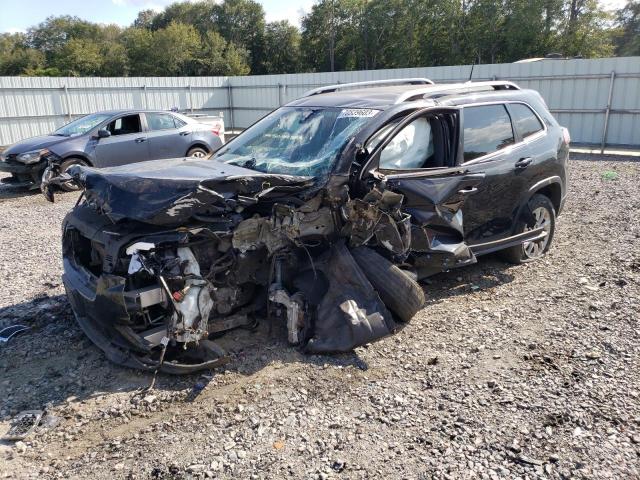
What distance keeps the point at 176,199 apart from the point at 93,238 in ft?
2.53

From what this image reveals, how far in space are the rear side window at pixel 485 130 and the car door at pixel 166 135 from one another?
8212 millimetres

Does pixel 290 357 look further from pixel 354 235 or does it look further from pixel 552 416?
pixel 552 416

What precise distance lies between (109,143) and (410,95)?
822 cm

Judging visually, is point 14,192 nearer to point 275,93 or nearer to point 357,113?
point 357,113

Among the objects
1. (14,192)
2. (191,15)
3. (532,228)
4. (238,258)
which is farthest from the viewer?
(191,15)

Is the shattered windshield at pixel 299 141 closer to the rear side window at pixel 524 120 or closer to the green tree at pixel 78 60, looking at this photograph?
the rear side window at pixel 524 120

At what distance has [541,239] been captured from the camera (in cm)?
597

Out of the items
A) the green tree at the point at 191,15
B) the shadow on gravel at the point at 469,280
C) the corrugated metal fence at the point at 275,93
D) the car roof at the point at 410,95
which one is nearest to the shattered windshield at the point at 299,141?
the car roof at the point at 410,95

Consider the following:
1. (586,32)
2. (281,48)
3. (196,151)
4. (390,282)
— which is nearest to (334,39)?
(281,48)

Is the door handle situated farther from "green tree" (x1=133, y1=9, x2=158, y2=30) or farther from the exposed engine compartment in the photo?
"green tree" (x1=133, y1=9, x2=158, y2=30)

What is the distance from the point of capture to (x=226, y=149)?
5234 millimetres

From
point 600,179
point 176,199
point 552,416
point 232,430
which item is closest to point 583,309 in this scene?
point 552,416

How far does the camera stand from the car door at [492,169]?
4914 millimetres

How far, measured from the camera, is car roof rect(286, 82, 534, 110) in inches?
186
